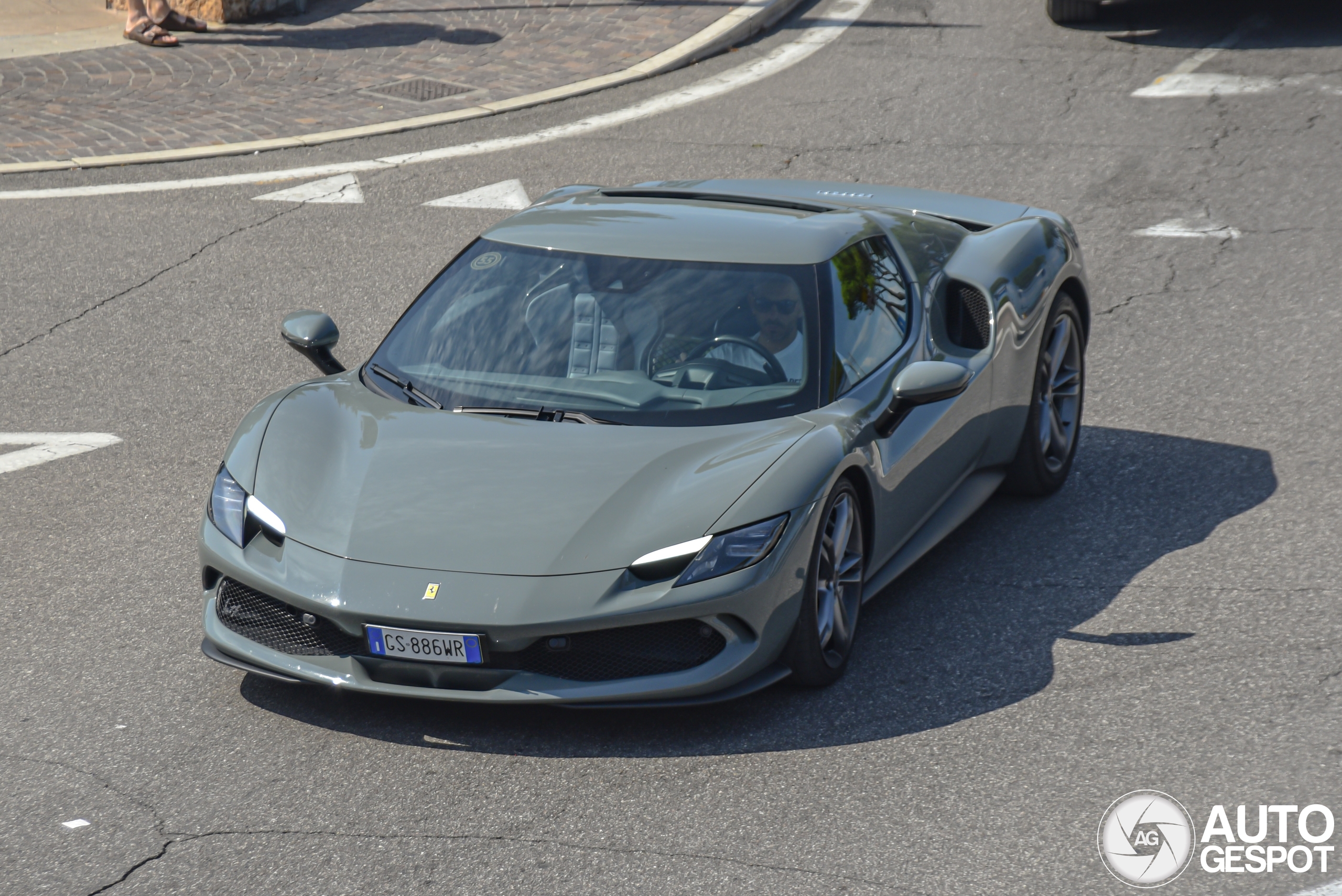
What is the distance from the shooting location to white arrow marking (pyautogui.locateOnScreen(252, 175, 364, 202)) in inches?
416

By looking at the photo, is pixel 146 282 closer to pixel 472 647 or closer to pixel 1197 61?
pixel 472 647

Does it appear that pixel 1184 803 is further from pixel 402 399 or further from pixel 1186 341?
pixel 1186 341

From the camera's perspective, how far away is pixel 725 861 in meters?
3.78

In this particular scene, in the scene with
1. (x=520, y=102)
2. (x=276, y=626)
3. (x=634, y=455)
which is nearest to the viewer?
(x=276, y=626)

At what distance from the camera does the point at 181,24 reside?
14523 millimetres

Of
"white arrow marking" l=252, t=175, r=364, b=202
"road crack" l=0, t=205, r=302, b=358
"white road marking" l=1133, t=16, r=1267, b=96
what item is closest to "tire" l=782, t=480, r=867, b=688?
"road crack" l=0, t=205, r=302, b=358

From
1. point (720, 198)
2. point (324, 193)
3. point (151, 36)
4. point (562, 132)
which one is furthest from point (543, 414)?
point (151, 36)

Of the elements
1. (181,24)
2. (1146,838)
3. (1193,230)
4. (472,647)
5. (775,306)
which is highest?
(775,306)

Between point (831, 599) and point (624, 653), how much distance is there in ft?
2.42

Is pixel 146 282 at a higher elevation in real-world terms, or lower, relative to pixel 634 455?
lower

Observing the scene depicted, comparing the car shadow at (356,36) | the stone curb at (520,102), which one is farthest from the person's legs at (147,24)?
the stone curb at (520,102)

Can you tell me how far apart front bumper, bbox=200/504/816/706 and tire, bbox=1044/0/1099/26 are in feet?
35.1

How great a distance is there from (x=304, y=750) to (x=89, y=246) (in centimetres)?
634

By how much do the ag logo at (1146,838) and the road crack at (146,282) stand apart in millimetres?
6398
